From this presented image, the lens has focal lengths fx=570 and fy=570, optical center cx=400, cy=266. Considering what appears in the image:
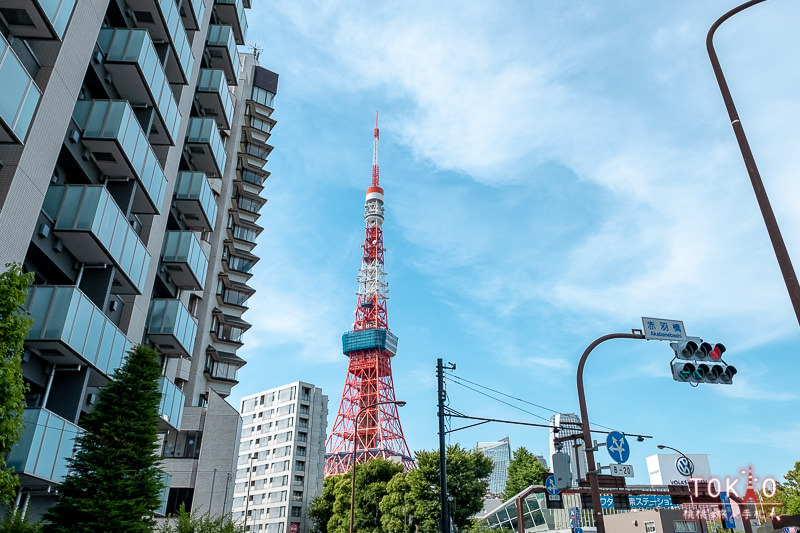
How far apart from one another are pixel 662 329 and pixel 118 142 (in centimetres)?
1686

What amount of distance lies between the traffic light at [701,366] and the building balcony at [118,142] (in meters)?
17.3

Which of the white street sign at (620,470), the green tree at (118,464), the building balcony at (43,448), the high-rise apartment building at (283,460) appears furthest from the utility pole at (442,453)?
the high-rise apartment building at (283,460)

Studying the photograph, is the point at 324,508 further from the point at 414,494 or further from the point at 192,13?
the point at 192,13

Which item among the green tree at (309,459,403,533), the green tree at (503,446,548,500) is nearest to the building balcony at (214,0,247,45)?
the green tree at (309,459,403,533)

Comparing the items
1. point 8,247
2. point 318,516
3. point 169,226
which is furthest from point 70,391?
point 318,516

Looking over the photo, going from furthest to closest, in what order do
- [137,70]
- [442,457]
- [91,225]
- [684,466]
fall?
[684,466] → [442,457] → [137,70] → [91,225]

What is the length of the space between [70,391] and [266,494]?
78099 millimetres

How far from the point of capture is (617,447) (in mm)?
13820

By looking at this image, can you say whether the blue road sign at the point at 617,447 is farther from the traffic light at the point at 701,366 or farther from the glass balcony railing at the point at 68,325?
the glass balcony railing at the point at 68,325

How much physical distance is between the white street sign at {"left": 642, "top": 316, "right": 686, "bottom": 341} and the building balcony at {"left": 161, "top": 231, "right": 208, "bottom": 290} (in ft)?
65.5

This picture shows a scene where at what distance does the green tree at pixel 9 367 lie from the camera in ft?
31.0

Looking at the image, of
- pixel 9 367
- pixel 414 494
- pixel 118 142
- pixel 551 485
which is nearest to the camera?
pixel 9 367

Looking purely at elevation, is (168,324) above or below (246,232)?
below

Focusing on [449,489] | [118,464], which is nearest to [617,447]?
[118,464]
